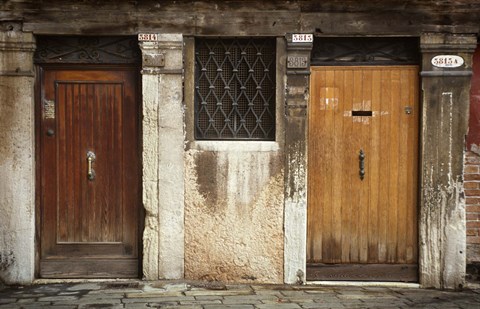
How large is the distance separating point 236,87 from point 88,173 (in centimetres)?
190

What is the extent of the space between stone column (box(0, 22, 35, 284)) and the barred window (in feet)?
6.00

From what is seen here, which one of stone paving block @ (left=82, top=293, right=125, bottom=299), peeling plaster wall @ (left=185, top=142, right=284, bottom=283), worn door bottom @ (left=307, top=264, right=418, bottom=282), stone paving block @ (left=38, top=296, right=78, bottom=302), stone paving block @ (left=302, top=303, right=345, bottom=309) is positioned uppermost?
peeling plaster wall @ (left=185, top=142, right=284, bottom=283)

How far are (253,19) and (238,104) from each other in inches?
37.0

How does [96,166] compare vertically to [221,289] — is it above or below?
above

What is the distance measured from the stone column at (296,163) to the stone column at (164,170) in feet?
3.83

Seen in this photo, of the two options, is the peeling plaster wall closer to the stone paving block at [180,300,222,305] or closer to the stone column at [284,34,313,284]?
the stone column at [284,34,313,284]

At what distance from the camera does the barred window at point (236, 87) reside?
7461 mm

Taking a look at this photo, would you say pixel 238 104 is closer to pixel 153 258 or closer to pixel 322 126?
pixel 322 126

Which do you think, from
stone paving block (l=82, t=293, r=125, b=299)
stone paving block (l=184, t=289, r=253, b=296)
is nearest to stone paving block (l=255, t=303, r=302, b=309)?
stone paving block (l=184, t=289, r=253, b=296)

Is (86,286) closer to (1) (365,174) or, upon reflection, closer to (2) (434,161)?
(1) (365,174)

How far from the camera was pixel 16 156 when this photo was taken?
7.29 m

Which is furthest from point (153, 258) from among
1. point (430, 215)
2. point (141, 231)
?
point (430, 215)

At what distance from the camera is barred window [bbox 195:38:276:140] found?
746cm

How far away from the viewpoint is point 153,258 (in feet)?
24.3
